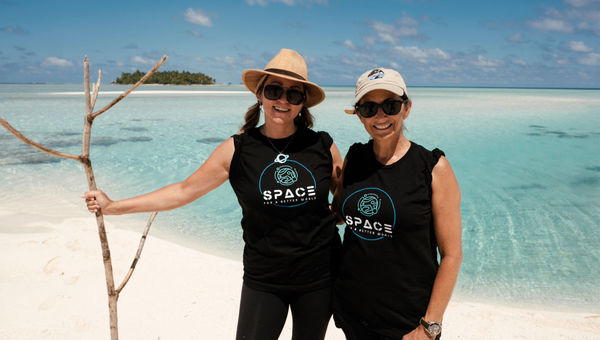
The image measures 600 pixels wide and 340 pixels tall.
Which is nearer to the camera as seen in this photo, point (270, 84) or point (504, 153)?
point (270, 84)

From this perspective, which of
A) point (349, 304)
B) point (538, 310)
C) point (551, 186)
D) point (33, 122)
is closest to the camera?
point (349, 304)

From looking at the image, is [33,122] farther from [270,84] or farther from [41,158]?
[270,84]

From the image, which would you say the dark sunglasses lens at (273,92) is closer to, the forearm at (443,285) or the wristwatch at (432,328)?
the forearm at (443,285)

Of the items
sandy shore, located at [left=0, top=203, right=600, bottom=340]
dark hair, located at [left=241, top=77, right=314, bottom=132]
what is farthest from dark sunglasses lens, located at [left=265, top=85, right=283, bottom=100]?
sandy shore, located at [left=0, top=203, right=600, bottom=340]

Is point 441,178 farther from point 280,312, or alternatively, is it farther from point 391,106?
point 280,312

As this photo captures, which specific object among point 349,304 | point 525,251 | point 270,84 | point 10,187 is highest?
point 270,84

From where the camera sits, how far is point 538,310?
13.7 ft

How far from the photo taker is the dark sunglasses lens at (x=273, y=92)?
6.88ft

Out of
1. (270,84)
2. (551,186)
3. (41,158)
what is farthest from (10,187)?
(551,186)

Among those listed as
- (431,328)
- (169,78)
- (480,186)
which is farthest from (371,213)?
(169,78)

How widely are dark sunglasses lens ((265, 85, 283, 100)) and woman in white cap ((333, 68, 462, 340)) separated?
0.46 m

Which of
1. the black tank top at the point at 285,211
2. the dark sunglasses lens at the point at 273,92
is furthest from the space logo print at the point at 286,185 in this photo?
the dark sunglasses lens at the point at 273,92

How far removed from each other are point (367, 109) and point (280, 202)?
66cm

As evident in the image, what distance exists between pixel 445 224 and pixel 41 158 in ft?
39.9
